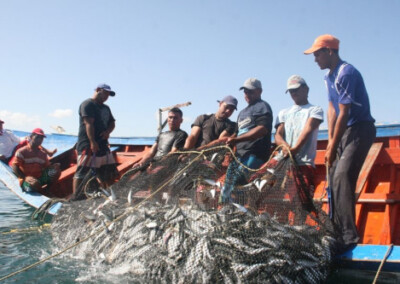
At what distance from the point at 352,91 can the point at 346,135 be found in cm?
56

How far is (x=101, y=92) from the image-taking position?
26.6ft

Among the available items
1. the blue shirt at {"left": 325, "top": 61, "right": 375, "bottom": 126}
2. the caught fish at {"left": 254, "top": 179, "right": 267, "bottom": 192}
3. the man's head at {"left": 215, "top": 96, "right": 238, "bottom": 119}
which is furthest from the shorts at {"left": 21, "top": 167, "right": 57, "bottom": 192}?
the blue shirt at {"left": 325, "top": 61, "right": 375, "bottom": 126}

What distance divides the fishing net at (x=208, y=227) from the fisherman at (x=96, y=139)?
2045 millimetres

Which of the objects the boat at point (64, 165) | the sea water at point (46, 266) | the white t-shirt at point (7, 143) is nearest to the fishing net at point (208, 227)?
the sea water at point (46, 266)

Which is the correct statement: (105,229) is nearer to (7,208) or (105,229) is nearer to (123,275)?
(123,275)

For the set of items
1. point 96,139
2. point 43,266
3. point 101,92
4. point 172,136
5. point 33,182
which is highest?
point 101,92

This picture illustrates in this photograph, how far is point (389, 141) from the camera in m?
6.59

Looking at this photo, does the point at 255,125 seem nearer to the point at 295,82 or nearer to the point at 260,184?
the point at 295,82

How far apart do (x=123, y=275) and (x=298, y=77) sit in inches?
156

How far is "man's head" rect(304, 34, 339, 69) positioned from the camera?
466 centimetres

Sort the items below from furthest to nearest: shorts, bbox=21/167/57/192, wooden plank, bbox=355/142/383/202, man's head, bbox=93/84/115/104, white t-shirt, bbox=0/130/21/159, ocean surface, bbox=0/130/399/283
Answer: white t-shirt, bbox=0/130/21/159 < shorts, bbox=21/167/57/192 < man's head, bbox=93/84/115/104 < wooden plank, bbox=355/142/383/202 < ocean surface, bbox=0/130/399/283

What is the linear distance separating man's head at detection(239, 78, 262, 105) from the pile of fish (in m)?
2.49

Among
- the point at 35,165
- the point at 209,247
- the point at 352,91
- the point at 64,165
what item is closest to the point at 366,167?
the point at 352,91

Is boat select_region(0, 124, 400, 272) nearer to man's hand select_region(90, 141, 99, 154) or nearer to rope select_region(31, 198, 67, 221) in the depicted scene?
rope select_region(31, 198, 67, 221)
